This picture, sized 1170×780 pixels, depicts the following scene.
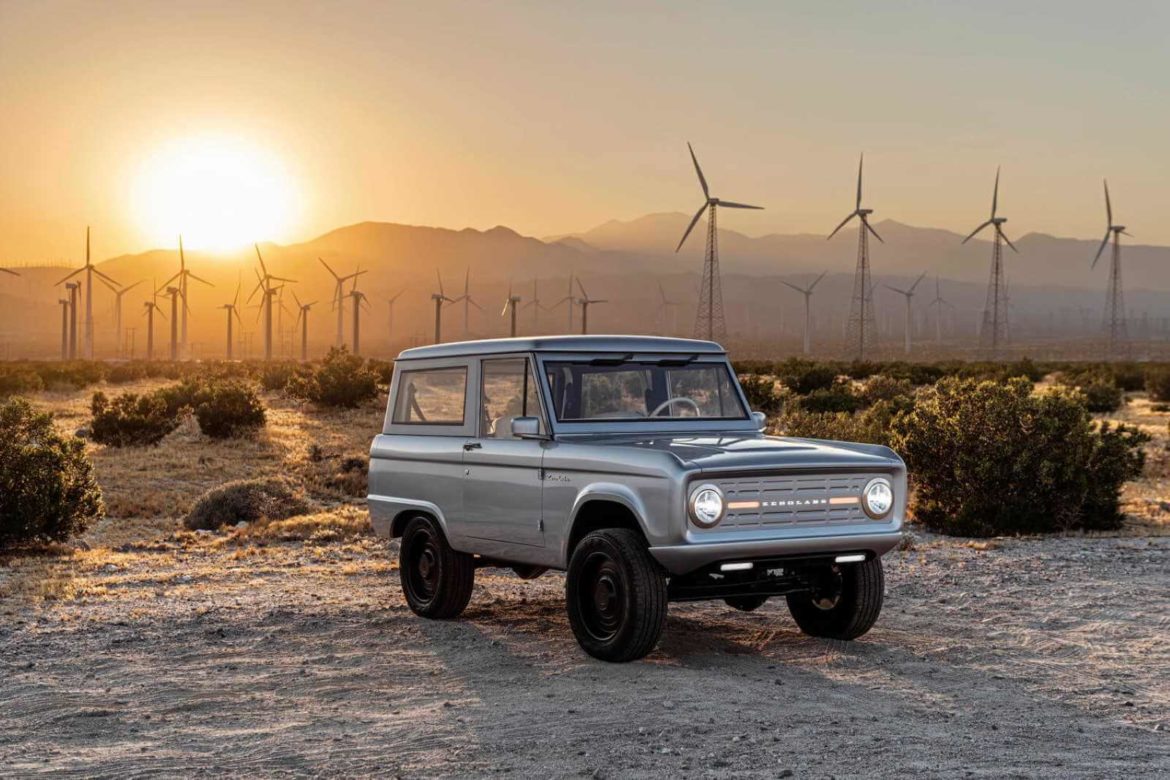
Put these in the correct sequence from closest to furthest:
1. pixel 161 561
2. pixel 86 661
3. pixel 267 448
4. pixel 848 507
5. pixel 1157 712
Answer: pixel 1157 712 < pixel 848 507 < pixel 86 661 < pixel 161 561 < pixel 267 448

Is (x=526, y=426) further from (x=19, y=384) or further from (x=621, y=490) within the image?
(x=19, y=384)

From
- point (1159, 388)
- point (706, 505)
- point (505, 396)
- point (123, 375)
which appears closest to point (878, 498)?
point (706, 505)

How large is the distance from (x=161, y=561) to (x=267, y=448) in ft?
48.3

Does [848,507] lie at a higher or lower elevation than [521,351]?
lower

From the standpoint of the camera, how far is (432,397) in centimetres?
1116

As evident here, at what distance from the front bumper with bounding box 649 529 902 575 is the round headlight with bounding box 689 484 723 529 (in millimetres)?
147

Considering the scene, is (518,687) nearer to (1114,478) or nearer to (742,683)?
(742,683)

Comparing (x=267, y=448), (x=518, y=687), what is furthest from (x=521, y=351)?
(x=267, y=448)

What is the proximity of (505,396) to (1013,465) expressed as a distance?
399 inches

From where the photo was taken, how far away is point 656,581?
853 cm

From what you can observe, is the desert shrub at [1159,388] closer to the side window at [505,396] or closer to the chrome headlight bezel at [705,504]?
the side window at [505,396]

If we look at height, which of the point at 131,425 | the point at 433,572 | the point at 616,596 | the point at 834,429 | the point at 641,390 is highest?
the point at 641,390

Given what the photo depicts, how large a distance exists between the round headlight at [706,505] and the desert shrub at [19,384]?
4500 cm

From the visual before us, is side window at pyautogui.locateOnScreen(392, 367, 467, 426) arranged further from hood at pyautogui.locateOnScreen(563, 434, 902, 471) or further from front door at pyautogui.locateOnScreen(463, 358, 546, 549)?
hood at pyautogui.locateOnScreen(563, 434, 902, 471)
